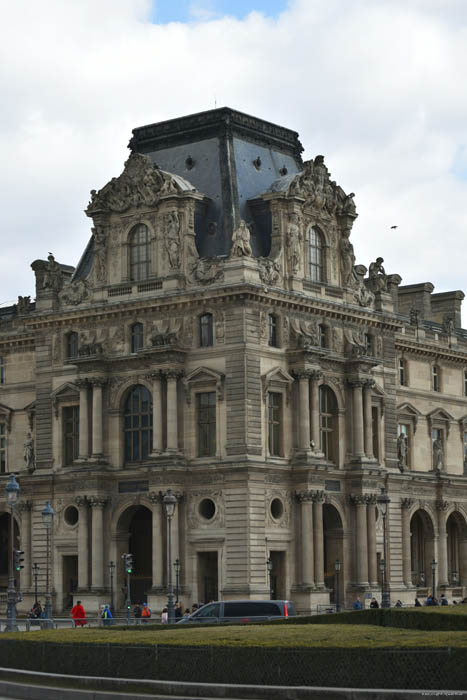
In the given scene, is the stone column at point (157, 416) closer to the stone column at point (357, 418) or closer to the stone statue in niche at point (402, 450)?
the stone column at point (357, 418)

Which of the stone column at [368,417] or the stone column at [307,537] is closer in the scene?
the stone column at [307,537]

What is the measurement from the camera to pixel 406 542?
8525 cm

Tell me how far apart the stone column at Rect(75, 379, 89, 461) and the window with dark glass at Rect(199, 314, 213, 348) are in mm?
7049

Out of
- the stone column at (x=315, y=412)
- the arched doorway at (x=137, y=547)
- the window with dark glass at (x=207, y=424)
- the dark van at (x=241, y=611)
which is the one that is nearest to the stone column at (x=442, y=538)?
the stone column at (x=315, y=412)

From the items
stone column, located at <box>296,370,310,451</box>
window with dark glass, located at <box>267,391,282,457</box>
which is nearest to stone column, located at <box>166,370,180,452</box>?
window with dark glass, located at <box>267,391,282,457</box>

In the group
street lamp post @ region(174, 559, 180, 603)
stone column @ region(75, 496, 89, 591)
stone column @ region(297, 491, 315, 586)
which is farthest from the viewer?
stone column @ region(75, 496, 89, 591)

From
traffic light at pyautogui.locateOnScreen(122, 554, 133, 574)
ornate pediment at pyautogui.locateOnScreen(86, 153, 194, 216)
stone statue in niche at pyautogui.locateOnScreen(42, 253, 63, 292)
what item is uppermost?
ornate pediment at pyautogui.locateOnScreen(86, 153, 194, 216)

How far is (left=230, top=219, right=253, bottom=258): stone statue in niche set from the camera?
235ft

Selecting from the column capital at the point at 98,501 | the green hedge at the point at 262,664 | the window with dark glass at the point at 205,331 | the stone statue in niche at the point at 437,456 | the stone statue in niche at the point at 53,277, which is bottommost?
the green hedge at the point at 262,664

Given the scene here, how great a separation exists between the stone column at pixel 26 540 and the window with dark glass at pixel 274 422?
14.9m

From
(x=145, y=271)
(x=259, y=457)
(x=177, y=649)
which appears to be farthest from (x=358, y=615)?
(x=145, y=271)

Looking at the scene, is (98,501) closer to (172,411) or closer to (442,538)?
(172,411)

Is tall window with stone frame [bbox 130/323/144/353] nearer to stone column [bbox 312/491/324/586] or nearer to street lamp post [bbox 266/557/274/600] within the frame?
stone column [bbox 312/491/324/586]

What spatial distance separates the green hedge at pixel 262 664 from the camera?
98.8 ft
